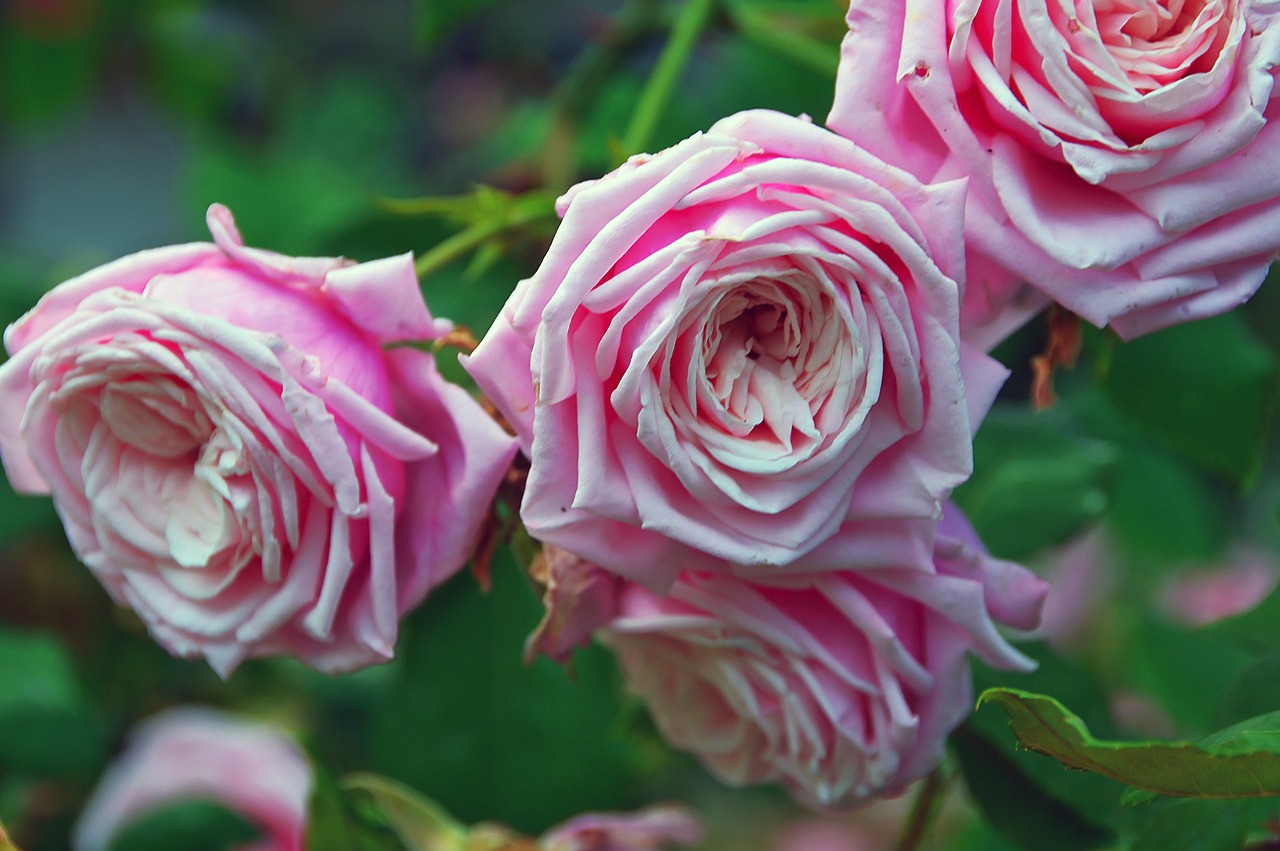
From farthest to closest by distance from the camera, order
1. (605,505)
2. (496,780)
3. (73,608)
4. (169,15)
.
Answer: (169,15)
(73,608)
(496,780)
(605,505)

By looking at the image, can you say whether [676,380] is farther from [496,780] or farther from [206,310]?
[496,780]

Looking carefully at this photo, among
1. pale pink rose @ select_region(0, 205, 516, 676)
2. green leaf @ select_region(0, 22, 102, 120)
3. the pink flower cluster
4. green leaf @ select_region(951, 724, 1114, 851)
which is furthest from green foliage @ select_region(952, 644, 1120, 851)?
green leaf @ select_region(0, 22, 102, 120)

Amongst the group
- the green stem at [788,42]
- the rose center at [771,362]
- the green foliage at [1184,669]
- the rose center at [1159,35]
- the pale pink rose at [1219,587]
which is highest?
the rose center at [1159,35]

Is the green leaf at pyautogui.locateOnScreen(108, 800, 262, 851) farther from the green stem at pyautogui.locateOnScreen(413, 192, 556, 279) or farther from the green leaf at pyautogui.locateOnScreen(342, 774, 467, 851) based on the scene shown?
the green stem at pyautogui.locateOnScreen(413, 192, 556, 279)

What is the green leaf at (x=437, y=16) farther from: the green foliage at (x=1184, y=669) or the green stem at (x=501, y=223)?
the green foliage at (x=1184, y=669)

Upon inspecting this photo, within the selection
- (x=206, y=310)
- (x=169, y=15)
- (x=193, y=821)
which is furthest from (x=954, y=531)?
(x=169, y=15)

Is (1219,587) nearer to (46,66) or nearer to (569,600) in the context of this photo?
(569,600)

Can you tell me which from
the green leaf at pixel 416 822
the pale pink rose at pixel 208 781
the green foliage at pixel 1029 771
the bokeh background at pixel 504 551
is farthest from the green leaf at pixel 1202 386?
the pale pink rose at pixel 208 781
